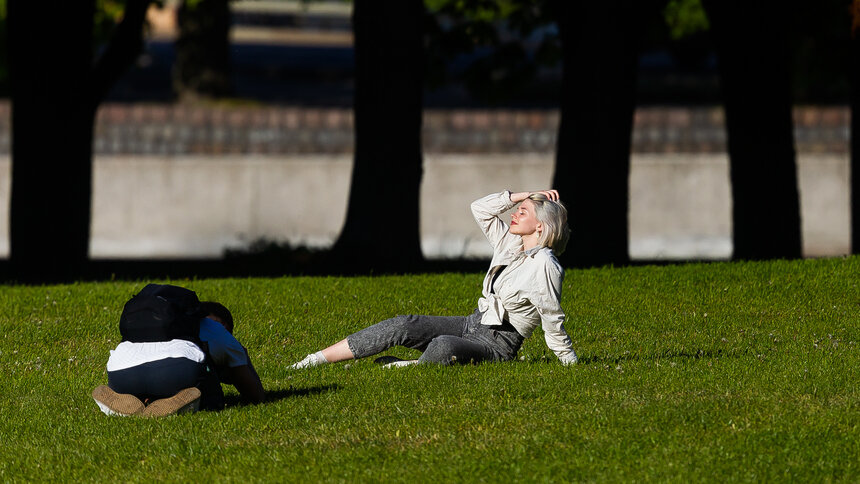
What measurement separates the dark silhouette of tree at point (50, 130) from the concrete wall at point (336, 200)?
6.80 meters

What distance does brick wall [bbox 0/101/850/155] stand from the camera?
73.9 ft

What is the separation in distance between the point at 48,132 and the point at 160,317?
9216mm

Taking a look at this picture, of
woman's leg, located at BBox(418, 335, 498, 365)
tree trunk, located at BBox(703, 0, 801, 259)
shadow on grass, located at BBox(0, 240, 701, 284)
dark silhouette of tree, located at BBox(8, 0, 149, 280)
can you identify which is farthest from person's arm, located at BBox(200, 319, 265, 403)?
→ tree trunk, located at BBox(703, 0, 801, 259)

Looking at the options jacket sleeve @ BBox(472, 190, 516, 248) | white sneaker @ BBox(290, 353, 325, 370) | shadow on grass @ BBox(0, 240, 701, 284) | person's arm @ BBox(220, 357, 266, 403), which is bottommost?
shadow on grass @ BBox(0, 240, 701, 284)

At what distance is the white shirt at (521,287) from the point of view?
25.9 ft

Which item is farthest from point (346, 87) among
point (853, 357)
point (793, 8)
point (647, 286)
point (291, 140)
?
point (853, 357)

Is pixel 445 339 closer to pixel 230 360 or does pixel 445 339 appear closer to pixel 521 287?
pixel 521 287

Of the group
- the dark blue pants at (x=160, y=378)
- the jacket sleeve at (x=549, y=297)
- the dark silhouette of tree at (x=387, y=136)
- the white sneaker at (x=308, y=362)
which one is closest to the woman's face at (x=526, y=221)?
the jacket sleeve at (x=549, y=297)

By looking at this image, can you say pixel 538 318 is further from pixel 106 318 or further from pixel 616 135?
pixel 616 135

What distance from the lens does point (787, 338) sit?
9.76 meters

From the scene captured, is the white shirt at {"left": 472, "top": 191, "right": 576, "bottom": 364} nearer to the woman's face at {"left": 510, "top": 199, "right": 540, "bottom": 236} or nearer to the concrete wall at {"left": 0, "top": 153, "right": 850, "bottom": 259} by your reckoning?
the woman's face at {"left": 510, "top": 199, "right": 540, "bottom": 236}

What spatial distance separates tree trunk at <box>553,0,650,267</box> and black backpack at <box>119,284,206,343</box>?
341 inches

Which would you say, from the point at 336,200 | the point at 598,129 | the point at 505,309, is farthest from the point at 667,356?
the point at 336,200

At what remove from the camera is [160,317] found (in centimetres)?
707
